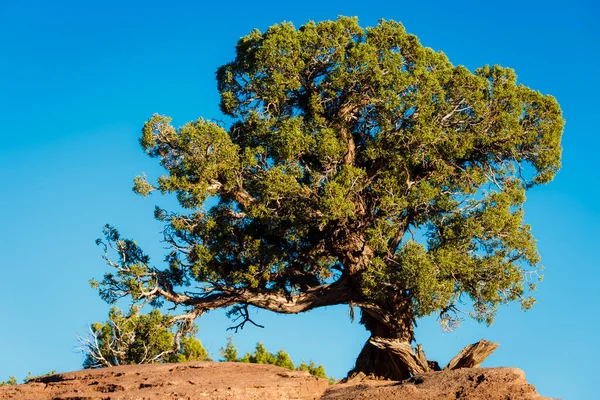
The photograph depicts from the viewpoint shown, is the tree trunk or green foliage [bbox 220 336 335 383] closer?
the tree trunk

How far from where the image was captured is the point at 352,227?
985 inches

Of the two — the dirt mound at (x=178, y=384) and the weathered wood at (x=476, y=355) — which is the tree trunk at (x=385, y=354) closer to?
the weathered wood at (x=476, y=355)

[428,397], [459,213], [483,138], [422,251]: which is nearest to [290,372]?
[428,397]

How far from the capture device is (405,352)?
80.2 feet

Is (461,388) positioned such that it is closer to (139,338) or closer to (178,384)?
(178,384)

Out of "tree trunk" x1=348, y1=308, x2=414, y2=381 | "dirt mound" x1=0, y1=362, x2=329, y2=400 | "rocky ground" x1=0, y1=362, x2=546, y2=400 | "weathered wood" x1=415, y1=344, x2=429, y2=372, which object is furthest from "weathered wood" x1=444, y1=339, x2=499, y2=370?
"dirt mound" x1=0, y1=362, x2=329, y2=400

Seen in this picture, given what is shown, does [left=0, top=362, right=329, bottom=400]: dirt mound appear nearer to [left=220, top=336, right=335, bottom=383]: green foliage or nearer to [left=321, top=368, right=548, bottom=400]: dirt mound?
[left=321, top=368, right=548, bottom=400]: dirt mound

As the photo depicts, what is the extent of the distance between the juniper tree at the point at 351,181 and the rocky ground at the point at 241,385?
552 centimetres

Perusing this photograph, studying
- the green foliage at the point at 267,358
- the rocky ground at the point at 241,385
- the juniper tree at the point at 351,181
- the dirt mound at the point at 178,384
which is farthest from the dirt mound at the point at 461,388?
the green foliage at the point at 267,358

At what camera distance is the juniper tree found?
79.2 ft

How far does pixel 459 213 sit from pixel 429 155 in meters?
2.05

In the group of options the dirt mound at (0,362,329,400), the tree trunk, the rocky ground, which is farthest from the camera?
the tree trunk

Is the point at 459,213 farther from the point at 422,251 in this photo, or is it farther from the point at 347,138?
the point at 347,138

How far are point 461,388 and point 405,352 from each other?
7.63m
